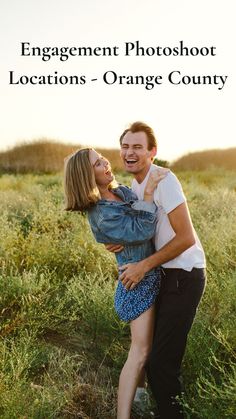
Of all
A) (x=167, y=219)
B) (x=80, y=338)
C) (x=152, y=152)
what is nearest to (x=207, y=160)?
(x=80, y=338)

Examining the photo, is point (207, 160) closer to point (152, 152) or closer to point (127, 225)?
point (152, 152)

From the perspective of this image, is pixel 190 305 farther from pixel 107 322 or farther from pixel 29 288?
pixel 29 288

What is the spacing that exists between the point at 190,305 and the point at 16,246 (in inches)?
158

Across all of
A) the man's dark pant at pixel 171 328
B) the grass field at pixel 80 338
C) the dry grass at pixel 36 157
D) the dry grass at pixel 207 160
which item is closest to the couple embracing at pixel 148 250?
the man's dark pant at pixel 171 328

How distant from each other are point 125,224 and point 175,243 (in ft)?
1.07

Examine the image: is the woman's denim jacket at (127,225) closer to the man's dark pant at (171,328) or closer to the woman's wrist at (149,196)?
the woman's wrist at (149,196)

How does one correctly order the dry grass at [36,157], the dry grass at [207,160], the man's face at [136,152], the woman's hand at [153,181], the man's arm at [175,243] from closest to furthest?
the man's arm at [175,243], the woman's hand at [153,181], the man's face at [136,152], the dry grass at [207,160], the dry grass at [36,157]

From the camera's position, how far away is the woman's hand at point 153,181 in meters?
3.87

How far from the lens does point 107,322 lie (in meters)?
5.54

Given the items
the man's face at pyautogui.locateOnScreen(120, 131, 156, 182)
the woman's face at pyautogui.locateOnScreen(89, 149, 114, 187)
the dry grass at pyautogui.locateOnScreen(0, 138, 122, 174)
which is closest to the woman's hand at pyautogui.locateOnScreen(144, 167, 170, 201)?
the man's face at pyautogui.locateOnScreen(120, 131, 156, 182)

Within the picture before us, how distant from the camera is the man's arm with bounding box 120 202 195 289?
377cm

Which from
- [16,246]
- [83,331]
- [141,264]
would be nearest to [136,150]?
[141,264]

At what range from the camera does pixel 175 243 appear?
3766mm

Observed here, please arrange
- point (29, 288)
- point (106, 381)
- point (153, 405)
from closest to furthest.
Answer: point (153, 405) → point (106, 381) → point (29, 288)
